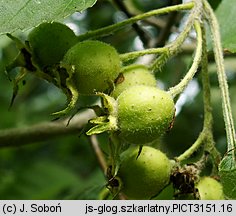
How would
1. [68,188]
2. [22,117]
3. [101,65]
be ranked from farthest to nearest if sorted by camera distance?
[22,117] < [68,188] < [101,65]

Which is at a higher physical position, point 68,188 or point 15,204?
point 15,204

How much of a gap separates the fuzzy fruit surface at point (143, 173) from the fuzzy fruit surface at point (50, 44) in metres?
0.36

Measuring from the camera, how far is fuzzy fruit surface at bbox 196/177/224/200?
1804 millimetres

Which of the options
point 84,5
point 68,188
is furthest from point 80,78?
point 68,188

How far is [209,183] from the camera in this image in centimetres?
184

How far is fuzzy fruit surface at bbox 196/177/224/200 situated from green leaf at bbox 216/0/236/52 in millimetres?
515

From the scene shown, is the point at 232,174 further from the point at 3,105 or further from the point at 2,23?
the point at 3,105

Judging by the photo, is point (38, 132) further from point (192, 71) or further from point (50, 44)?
point (192, 71)

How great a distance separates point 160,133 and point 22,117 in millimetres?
2873

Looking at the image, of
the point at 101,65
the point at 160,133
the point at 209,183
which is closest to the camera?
the point at 160,133

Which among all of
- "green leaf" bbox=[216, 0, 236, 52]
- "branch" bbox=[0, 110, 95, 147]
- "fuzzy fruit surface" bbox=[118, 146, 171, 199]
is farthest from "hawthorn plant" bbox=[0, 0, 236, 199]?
"branch" bbox=[0, 110, 95, 147]

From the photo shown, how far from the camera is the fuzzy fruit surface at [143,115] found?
1.59 m

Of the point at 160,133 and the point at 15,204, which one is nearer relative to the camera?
the point at 160,133

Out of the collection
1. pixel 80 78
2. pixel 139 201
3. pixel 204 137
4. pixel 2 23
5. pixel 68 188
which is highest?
pixel 2 23
